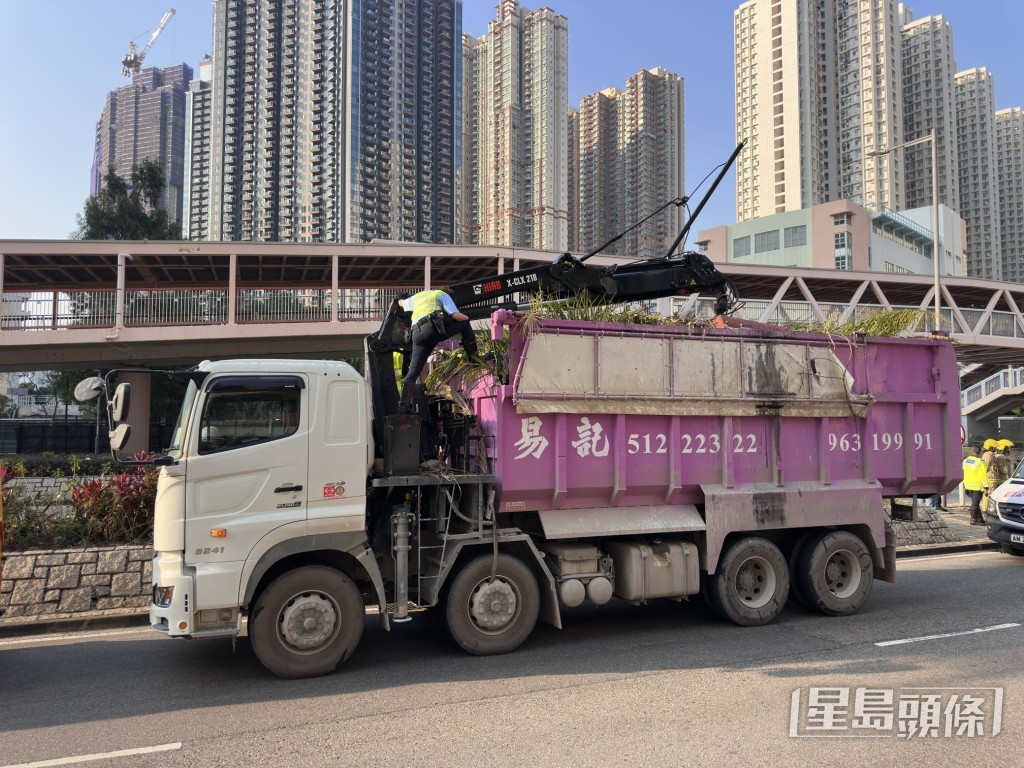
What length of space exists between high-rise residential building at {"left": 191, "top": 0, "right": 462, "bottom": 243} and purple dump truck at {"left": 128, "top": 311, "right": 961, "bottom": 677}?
245 feet

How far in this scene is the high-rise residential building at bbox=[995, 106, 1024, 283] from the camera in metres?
118

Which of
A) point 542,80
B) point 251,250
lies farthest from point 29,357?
point 542,80

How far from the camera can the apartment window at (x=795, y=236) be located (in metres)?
74.5

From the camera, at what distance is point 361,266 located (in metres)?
28.8

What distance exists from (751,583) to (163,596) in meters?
5.62

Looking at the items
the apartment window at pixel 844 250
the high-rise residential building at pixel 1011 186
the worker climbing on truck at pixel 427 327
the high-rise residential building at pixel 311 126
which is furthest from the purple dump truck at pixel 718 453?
the high-rise residential building at pixel 1011 186

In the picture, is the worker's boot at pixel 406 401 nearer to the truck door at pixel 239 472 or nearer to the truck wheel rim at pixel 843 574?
the truck door at pixel 239 472

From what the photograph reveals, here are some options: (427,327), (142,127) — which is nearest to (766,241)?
(427,327)

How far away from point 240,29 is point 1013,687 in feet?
307

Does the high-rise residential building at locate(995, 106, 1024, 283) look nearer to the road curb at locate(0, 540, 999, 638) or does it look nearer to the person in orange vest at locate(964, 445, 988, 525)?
the person in orange vest at locate(964, 445, 988, 525)

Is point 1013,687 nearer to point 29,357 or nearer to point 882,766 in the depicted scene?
point 882,766

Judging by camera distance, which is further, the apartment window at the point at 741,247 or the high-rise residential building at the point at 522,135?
the high-rise residential building at the point at 522,135

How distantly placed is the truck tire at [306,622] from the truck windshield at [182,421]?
1.32 meters

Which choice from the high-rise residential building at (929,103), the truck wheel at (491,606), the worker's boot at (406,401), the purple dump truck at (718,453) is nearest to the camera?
the truck wheel at (491,606)
